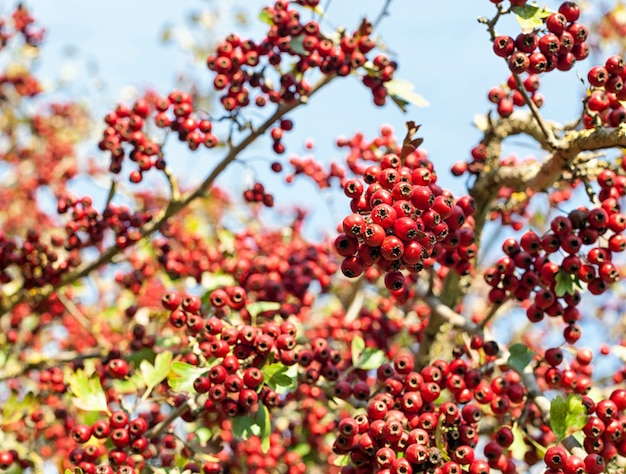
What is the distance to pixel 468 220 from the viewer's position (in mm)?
4062

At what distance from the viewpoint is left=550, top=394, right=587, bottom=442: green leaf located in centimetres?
343

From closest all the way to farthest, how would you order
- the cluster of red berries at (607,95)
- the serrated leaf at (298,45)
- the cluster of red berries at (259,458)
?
the cluster of red berries at (607,95) → the serrated leaf at (298,45) → the cluster of red berries at (259,458)

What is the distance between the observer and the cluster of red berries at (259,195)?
505 cm

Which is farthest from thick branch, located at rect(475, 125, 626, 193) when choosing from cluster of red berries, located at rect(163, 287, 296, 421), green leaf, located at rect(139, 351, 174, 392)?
green leaf, located at rect(139, 351, 174, 392)

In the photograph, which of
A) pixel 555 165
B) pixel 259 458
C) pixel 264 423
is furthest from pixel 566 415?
pixel 259 458

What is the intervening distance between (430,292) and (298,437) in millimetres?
2115

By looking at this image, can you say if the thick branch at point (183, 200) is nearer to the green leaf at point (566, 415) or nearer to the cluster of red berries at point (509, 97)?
the cluster of red berries at point (509, 97)

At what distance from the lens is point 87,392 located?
4.04 metres

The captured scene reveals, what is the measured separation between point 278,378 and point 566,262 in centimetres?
168

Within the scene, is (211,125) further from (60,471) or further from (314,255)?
(60,471)

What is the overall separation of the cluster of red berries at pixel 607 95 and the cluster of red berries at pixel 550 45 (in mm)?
150

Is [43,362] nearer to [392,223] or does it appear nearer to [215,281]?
[215,281]

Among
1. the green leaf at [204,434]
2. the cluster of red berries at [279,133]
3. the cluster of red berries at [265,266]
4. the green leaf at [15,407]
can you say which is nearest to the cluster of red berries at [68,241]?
the cluster of red berries at [265,266]

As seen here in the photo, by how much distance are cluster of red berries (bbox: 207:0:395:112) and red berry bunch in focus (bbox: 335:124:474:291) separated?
5.08ft
